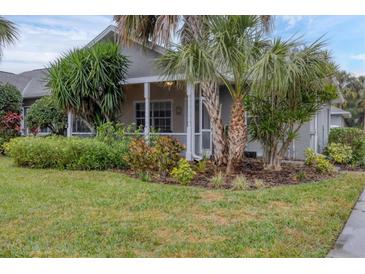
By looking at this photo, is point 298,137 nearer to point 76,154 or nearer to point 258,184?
point 258,184

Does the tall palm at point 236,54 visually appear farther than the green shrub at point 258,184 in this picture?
Yes

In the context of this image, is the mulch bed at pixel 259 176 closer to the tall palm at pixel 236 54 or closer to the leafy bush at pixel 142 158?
the leafy bush at pixel 142 158

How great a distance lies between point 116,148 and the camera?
10.0 meters

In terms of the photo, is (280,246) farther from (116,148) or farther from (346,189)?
(116,148)

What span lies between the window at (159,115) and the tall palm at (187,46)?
4.11 m

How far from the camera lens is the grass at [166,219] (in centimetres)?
414

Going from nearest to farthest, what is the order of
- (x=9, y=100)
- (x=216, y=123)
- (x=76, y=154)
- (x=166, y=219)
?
(x=166, y=219), (x=216, y=123), (x=76, y=154), (x=9, y=100)

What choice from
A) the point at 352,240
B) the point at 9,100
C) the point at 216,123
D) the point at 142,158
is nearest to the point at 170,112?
the point at 216,123

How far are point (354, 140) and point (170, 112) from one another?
7164 millimetres

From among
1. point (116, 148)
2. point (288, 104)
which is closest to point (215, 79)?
point (288, 104)

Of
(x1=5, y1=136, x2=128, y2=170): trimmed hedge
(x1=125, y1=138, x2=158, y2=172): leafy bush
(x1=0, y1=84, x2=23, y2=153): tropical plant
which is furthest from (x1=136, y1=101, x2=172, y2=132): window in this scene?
(x1=125, y1=138, x2=158, y2=172): leafy bush

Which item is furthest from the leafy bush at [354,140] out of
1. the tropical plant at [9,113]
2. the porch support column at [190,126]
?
the tropical plant at [9,113]

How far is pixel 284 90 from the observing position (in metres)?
7.87
